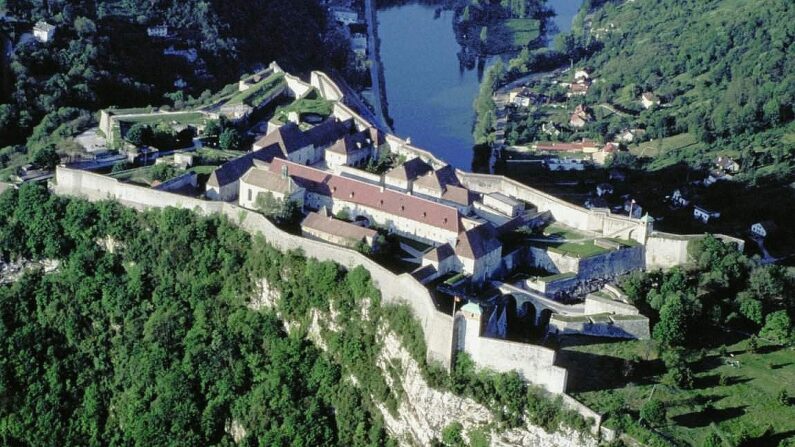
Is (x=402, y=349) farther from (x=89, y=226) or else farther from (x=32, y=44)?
(x=32, y=44)

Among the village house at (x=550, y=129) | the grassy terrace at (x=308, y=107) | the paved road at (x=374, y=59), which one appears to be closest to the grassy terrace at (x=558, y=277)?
the grassy terrace at (x=308, y=107)

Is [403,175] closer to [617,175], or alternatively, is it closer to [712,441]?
[712,441]

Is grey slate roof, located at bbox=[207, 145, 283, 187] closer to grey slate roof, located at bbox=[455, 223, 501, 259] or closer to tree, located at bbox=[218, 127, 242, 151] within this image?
tree, located at bbox=[218, 127, 242, 151]

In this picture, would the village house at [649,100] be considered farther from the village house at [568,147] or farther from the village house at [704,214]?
the village house at [704,214]

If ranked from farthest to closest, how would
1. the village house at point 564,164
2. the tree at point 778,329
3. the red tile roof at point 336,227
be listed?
the village house at point 564,164 → the red tile roof at point 336,227 → the tree at point 778,329

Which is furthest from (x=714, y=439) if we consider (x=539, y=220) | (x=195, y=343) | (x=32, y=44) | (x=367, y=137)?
(x=32, y=44)
